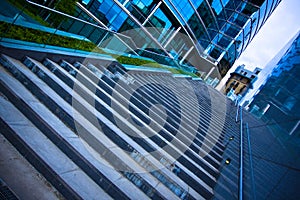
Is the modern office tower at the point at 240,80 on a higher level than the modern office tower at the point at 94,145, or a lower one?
higher

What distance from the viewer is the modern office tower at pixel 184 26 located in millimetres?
22312

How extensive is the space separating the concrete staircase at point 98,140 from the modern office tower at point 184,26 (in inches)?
177

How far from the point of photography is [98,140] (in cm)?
417

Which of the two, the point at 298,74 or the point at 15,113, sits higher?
the point at 298,74

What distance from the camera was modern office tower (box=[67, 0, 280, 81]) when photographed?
2231 centimetres

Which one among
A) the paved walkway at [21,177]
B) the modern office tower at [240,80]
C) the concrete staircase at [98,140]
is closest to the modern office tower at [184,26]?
the concrete staircase at [98,140]

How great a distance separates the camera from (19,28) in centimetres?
585

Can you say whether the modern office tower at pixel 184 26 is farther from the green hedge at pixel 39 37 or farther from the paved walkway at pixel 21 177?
the paved walkway at pixel 21 177

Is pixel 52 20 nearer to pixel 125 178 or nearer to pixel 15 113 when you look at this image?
pixel 15 113

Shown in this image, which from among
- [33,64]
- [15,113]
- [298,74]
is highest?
[298,74]

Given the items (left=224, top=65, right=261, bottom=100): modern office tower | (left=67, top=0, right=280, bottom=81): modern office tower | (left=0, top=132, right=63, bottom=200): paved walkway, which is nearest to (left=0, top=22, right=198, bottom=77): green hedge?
(left=67, top=0, right=280, bottom=81): modern office tower

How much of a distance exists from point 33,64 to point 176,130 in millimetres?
4625

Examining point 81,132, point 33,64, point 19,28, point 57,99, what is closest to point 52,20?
point 19,28

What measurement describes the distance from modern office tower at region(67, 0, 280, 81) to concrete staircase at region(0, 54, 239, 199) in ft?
14.8
